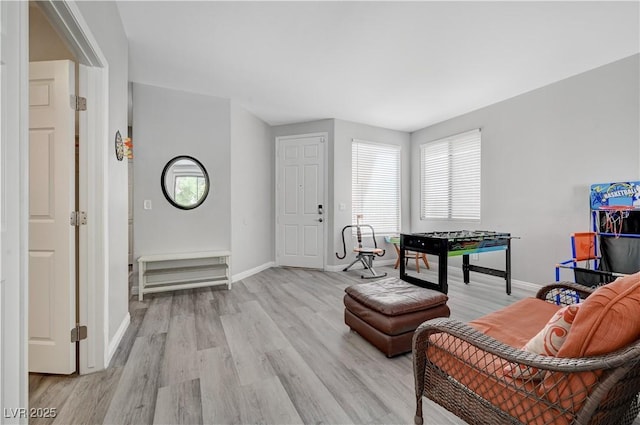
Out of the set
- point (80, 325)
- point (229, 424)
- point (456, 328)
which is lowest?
point (229, 424)

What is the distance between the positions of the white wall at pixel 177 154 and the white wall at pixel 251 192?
178 millimetres

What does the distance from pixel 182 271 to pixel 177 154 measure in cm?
161

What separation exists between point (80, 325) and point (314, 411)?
1657 mm

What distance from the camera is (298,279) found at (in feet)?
14.2

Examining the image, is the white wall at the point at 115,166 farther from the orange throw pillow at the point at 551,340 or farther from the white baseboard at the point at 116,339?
the orange throw pillow at the point at 551,340

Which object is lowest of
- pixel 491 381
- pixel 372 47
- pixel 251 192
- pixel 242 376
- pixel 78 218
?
pixel 242 376

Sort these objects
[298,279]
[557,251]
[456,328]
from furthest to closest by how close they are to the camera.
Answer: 1. [298,279]
2. [557,251]
3. [456,328]

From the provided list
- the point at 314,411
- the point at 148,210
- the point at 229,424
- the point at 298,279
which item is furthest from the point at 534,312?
the point at 148,210

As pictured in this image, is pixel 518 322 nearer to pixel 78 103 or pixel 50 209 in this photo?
pixel 50 209

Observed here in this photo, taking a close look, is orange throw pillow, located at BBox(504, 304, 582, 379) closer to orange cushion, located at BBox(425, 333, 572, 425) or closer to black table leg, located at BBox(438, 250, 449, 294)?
orange cushion, located at BBox(425, 333, 572, 425)

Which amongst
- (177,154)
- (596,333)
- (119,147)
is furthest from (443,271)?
(177,154)

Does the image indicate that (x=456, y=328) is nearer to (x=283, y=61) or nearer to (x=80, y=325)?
(x=80, y=325)

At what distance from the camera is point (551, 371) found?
0.87 m

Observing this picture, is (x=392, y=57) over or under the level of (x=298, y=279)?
over
